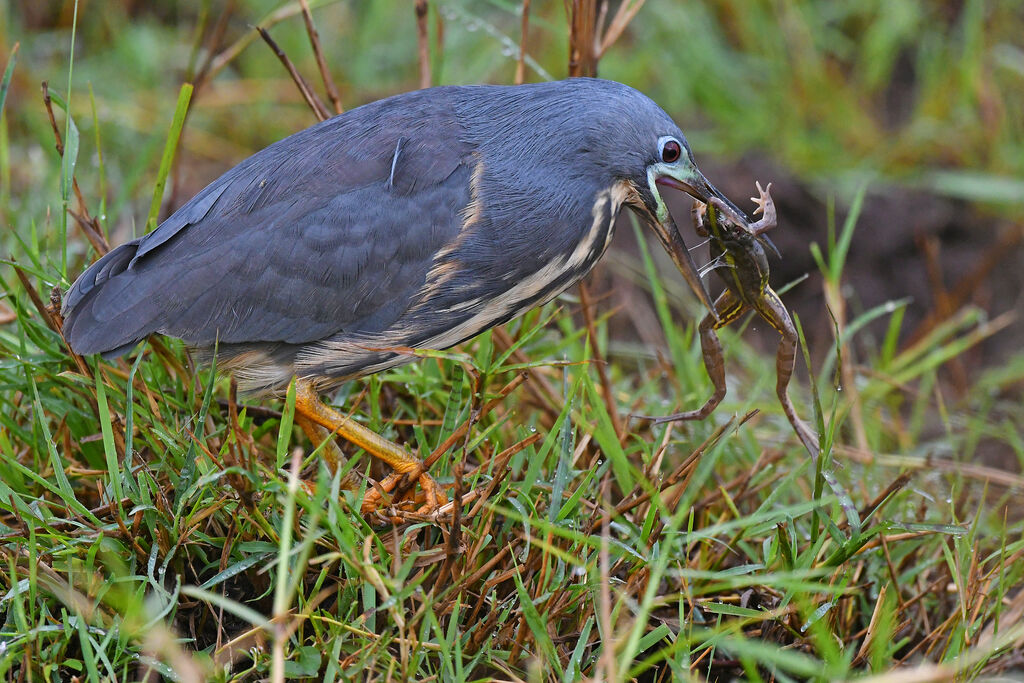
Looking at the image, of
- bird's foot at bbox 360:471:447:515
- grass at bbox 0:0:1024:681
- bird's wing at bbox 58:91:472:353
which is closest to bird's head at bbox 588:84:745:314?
bird's wing at bbox 58:91:472:353

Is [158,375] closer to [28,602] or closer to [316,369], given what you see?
[316,369]

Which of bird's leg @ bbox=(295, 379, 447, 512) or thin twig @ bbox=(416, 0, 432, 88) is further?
thin twig @ bbox=(416, 0, 432, 88)

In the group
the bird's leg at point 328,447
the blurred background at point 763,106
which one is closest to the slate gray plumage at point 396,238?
the bird's leg at point 328,447

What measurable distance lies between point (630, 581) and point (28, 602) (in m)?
1.23

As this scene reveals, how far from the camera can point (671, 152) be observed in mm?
2369

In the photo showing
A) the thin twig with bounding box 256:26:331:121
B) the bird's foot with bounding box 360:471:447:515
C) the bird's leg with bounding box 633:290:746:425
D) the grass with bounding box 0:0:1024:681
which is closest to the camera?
the grass with bounding box 0:0:1024:681

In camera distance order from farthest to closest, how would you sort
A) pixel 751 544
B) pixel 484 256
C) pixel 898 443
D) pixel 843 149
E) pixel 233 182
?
pixel 843 149
pixel 898 443
pixel 751 544
pixel 233 182
pixel 484 256

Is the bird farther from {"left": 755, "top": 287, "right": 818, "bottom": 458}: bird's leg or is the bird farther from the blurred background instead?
the blurred background

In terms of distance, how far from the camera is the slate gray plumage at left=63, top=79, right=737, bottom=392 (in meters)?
2.36

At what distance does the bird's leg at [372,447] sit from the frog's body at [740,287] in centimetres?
58

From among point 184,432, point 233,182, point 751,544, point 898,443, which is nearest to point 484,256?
point 233,182

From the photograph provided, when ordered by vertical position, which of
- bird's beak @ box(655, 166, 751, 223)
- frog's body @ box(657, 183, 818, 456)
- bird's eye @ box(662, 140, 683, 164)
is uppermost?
bird's eye @ box(662, 140, 683, 164)

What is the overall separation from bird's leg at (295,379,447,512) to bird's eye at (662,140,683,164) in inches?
33.8

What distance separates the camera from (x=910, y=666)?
2414 millimetres
